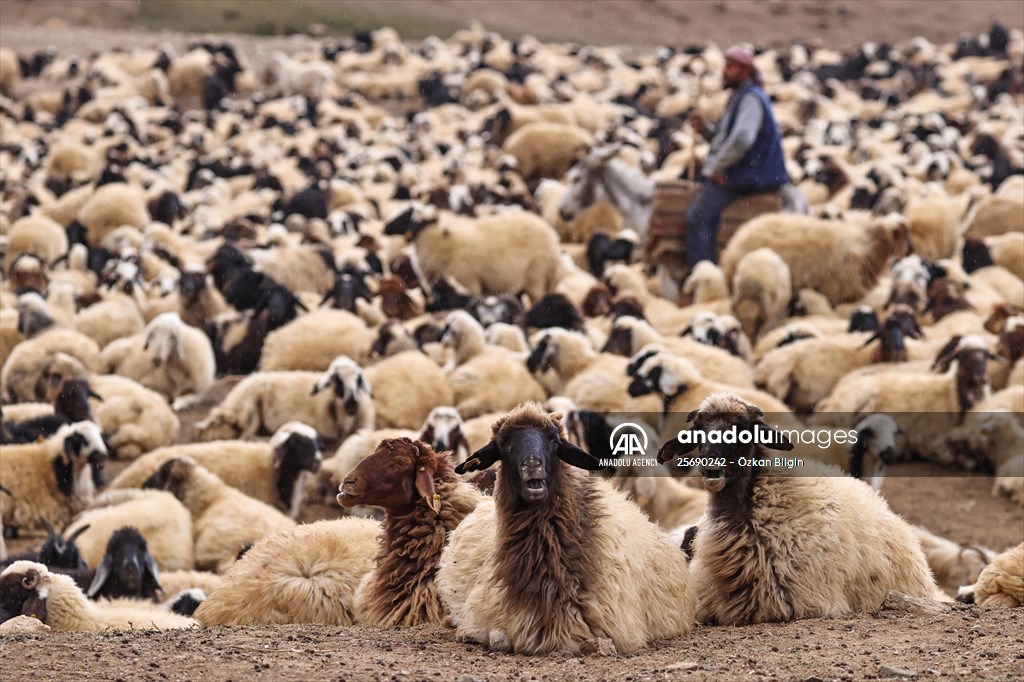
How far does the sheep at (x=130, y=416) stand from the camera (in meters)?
11.8

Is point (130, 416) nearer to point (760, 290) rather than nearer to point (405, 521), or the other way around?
point (405, 521)

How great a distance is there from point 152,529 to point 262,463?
137cm

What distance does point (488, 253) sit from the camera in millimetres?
15688

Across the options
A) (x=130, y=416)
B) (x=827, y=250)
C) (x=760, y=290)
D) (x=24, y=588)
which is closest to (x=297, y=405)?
(x=130, y=416)

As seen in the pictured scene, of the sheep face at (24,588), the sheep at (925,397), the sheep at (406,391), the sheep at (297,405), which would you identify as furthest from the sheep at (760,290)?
the sheep face at (24,588)

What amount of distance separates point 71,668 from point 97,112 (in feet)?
100

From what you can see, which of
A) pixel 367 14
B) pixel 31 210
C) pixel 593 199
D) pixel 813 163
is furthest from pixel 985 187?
pixel 367 14

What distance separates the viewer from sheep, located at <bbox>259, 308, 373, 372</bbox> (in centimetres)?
1302

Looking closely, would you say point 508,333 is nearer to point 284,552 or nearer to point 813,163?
point 284,552

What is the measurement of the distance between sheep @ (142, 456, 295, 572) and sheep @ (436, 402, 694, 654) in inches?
151

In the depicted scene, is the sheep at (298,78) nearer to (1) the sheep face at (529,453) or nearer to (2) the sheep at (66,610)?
(2) the sheep at (66,610)

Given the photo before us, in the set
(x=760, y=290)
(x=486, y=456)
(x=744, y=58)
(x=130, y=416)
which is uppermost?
(x=744, y=58)

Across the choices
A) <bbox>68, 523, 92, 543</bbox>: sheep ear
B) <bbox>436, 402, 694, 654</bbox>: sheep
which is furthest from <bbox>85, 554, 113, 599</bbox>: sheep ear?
<bbox>436, 402, 694, 654</bbox>: sheep

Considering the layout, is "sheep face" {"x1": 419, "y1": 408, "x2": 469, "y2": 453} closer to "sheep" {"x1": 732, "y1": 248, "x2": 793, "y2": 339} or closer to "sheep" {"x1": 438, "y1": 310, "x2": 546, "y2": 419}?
"sheep" {"x1": 438, "y1": 310, "x2": 546, "y2": 419}
